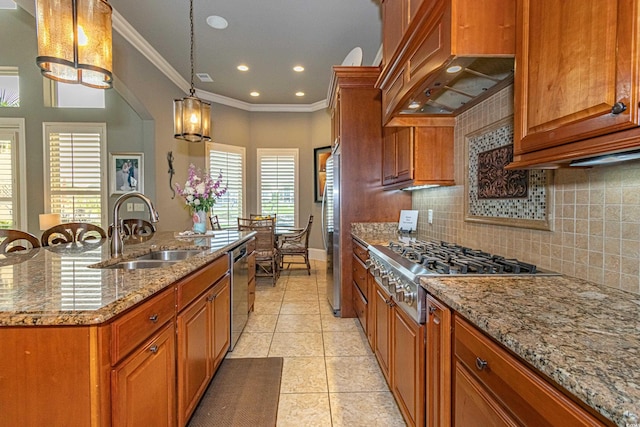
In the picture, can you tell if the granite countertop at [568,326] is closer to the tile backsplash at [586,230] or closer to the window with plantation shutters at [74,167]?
the tile backsplash at [586,230]

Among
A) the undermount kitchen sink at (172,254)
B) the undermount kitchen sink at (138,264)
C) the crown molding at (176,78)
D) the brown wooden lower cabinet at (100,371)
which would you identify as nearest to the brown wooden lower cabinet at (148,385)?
the brown wooden lower cabinet at (100,371)

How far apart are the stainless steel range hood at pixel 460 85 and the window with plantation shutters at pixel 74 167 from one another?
4642mm

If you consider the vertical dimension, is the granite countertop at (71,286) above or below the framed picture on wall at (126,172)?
below

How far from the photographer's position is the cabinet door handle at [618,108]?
30.8 inches

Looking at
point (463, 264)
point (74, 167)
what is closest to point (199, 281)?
point (463, 264)

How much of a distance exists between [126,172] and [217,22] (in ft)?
8.39

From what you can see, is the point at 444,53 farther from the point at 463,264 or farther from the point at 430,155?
the point at 430,155

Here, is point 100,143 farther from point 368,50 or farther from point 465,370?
point 465,370

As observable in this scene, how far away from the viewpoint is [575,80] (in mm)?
927

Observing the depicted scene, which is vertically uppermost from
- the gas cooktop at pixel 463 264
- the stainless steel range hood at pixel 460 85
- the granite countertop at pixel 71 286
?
the stainless steel range hood at pixel 460 85

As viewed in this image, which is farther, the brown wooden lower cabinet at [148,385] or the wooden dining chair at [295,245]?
the wooden dining chair at [295,245]

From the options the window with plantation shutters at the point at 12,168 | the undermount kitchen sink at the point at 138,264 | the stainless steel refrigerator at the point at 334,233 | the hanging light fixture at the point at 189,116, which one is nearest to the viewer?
the undermount kitchen sink at the point at 138,264

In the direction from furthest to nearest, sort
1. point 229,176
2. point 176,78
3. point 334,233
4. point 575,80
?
point 229,176 < point 176,78 < point 334,233 < point 575,80

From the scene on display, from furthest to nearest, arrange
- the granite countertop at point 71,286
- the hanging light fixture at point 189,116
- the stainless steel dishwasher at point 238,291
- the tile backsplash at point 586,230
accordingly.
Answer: the hanging light fixture at point 189,116 → the stainless steel dishwasher at point 238,291 → the tile backsplash at point 586,230 → the granite countertop at point 71,286
